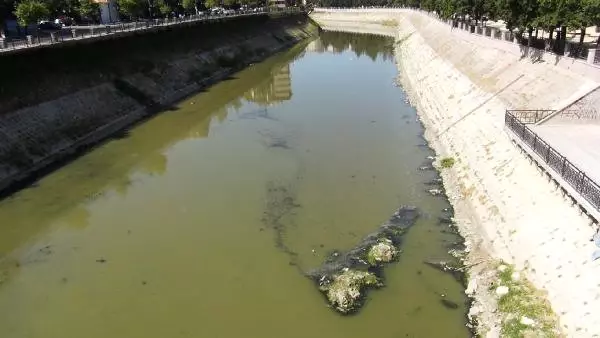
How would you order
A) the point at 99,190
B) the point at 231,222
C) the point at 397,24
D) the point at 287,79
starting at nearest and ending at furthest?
the point at 231,222 → the point at 99,190 → the point at 287,79 → the point at 397,24

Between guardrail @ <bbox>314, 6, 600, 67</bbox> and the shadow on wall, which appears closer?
guardrail @ <bbox>314, 6, 600, 67</bbox>

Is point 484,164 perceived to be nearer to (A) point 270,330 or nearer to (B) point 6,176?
(A) point 270,330

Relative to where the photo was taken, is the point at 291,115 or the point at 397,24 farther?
the point at 397,24

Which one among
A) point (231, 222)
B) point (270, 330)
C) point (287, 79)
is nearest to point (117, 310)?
point (270, 330)

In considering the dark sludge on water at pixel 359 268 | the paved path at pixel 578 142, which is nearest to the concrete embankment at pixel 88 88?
the dark sludge on water at pixel 359 268

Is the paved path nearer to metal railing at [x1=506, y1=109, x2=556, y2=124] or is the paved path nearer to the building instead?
metal railing at [x1=506, y1=109, x2=556, y2=124]

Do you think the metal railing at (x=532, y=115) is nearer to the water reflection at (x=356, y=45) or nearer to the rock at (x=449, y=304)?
the rock at (x=449, y=304)

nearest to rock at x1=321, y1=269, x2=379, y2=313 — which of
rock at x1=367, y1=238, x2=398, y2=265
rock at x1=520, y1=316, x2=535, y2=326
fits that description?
rock at x1=367, y1=238, x2=398, y2=265
